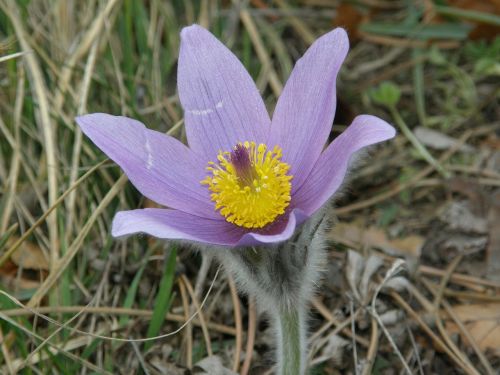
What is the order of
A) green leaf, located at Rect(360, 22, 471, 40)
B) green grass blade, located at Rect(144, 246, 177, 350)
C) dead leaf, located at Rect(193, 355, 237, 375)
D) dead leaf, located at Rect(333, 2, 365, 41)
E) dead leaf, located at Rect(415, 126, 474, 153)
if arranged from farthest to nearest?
dead leaf, located at Rect(333, 2, 365, 41)
green leaf, located at Rect(360, 22, 471, 40)
dead leaf, located at Rect(415, 126, 474, 153)
green grass blade, located at Rect(144, 246, 177, 350)
dead leaf, located at Rect(193, 355, 237, 375)

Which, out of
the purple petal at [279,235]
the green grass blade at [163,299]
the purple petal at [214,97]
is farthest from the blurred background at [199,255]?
the purple petal at [279,235]

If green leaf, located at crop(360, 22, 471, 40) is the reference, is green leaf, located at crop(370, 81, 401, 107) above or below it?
below

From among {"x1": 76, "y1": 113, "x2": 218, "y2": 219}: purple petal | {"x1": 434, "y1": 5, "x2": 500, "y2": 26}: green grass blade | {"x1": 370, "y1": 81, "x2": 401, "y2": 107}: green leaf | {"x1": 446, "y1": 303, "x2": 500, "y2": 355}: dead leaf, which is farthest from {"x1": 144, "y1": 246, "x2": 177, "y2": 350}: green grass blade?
{"x1": 434, "y1": 5, "x2": 500, "y2": 26}: green grass blade

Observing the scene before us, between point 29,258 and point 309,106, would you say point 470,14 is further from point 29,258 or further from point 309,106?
point 29,258

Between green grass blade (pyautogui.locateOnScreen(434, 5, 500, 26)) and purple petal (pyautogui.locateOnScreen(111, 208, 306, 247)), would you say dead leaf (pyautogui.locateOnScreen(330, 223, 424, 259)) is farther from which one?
green grass blade (pyautogui.locateOnScreen(434, 5, 500, 26))

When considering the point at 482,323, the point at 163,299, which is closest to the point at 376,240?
the point at 482,323
